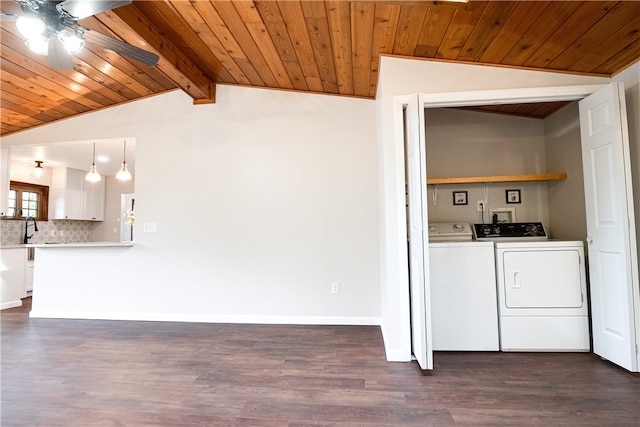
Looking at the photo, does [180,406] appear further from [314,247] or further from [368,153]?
[368,153]

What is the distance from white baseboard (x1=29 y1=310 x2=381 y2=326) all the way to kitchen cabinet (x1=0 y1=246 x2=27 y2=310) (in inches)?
31.5

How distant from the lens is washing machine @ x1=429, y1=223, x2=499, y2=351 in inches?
103

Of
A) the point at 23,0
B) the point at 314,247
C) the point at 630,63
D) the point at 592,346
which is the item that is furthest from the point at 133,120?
the point at 592,346

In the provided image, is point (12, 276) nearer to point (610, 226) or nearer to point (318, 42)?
point (318, 42)

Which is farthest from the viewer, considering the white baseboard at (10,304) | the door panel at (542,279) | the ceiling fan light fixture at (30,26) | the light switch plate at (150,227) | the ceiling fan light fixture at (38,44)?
the white baseboard at (10,304)

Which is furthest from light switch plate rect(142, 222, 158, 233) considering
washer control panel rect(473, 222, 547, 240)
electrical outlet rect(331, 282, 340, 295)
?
washer control panel rect(473, 222, 547, 240)

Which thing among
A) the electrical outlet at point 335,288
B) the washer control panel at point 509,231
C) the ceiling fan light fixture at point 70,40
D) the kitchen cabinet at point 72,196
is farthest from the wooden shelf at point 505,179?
the kitchen cabinet at point 72,196

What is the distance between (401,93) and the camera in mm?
2533

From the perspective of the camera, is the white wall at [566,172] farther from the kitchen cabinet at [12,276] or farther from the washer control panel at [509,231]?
the kitchen cabinet at [12,276]

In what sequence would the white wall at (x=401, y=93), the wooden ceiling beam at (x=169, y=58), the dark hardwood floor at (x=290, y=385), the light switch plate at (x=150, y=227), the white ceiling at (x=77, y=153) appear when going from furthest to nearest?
the white ceiling at (x=77, y=153), the light switch plate at (x=150, y=227), the white wall at (x=401, y=93), the wooden ceiling beam at (x=169, y=58), the dark hardwood floor at (x=290, y=385)

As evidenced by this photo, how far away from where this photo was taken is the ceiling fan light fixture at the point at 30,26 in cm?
183

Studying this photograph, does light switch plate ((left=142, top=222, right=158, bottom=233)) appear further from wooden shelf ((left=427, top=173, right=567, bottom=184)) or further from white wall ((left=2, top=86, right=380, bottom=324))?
wooden shelf ((left=427, top=173, right=567, bottom=184))

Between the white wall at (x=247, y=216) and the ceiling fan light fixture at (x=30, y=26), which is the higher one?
the ceiling fan light fixture at (x=30, y=26)

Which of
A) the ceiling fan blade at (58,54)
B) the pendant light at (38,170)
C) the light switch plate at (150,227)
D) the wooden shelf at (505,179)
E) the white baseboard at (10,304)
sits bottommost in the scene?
the white baseboard at (10,304)
